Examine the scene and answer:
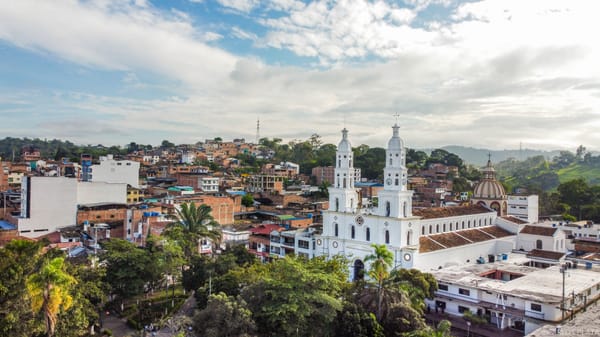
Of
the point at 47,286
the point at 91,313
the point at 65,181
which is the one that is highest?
the point at 65,181

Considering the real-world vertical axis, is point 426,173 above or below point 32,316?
above

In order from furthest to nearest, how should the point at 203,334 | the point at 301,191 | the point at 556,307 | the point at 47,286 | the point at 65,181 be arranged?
the point at 301,191
the point at 65,181
the point at 556,307
the point at 203,334
the point at 47,286

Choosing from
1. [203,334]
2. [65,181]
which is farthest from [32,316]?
[65,181]

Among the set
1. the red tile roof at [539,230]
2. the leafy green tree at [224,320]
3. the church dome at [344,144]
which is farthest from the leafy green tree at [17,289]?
the red tile roof at [539,230]

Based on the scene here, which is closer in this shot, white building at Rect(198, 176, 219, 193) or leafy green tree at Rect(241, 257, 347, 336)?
leafy green tree at Rect(241, 257, 347, 336)

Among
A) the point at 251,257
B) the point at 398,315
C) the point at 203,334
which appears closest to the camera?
the point at 203,334

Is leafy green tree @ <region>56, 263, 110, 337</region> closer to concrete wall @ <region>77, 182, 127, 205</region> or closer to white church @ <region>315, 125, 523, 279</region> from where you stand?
white church @ <region>315, 125, 523, 279</region>

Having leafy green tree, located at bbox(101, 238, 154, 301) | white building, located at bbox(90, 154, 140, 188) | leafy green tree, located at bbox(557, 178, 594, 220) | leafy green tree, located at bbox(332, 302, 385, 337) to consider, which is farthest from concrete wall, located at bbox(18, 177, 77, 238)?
leafy green tree, located at bbox(557, 178, 594, 220)

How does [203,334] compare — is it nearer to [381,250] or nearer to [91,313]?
[91,313]
